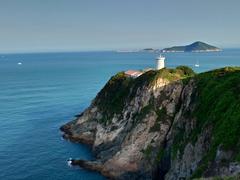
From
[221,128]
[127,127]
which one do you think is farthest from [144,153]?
[221,128]

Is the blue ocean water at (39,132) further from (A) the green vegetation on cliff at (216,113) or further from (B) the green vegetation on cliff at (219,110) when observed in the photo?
(B) the green vegetation on cliff at (219,110)

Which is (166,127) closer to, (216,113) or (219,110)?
(216,113)

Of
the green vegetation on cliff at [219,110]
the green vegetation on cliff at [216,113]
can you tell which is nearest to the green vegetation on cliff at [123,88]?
the green vegetation on cliff at [219,110]

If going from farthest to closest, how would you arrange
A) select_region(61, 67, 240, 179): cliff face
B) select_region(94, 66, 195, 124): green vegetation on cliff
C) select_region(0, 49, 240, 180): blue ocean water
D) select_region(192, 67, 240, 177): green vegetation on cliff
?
select_region(94, 66, 195, 124): green vegetation on cliff, select_region(0, 49, 240, 180): blue ocean water, select_region(61, 67, 240, 179): cliff face, select_region(192, 67, 240, 177): green vegetation on cliff

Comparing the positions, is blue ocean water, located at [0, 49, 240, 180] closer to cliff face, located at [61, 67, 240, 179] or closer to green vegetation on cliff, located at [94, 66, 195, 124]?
cliff face, located at [61, 67, 240, 179]

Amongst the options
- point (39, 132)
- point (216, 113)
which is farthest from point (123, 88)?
point (216, 113)

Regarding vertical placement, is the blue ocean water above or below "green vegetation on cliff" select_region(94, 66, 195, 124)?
below

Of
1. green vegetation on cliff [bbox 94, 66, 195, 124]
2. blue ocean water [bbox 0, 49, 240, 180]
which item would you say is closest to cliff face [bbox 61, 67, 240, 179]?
green vegetation on cliff [bbox 94, 66, 195, 124]

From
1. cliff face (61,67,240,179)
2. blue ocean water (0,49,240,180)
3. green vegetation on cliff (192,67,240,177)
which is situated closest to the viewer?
green vegetation on cliff (192,67,240,177)

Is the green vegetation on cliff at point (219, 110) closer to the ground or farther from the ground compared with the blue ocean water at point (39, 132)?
farther from the ground
